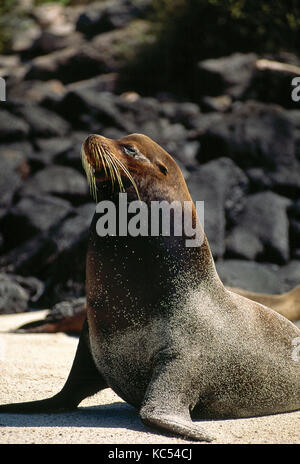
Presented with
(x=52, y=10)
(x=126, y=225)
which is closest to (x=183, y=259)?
(x=126, y=225)

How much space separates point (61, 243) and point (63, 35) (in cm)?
1577

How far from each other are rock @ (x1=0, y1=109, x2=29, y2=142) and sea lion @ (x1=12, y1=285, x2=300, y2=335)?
8155 millimetres

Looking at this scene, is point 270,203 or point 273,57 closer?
point 270,203

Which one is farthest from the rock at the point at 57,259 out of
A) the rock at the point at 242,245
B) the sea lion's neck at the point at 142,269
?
the sea lion's neck at the point at 142,269

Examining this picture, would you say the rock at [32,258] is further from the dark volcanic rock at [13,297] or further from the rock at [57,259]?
the dark volcanic rock at [13,297]

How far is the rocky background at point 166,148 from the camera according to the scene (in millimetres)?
9625

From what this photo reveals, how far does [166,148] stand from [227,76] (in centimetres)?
423

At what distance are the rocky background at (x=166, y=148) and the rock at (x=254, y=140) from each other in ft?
0.08

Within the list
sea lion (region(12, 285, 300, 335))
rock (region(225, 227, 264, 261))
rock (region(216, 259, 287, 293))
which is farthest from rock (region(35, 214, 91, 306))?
rock (region(225, 227, 264, 261))

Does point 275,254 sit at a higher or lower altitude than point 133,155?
lower
